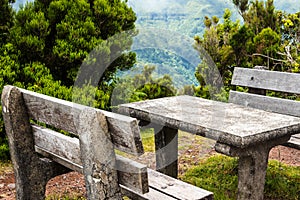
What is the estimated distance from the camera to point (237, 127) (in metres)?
2.83

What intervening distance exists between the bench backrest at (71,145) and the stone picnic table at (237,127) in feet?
2.54

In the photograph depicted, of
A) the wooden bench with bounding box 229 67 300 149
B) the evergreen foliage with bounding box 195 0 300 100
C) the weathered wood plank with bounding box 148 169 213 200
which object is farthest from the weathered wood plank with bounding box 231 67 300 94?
the evergreen foliage with bounding box 195 0 300 100

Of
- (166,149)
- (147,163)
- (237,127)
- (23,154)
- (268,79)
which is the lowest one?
(147,163)

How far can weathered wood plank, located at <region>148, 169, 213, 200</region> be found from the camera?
2.55m

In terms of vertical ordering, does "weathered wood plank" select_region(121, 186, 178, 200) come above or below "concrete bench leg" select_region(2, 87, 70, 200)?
below

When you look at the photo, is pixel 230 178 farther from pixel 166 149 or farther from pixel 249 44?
pixel 249 44

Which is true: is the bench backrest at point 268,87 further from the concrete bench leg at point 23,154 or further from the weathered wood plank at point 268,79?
the concrete bench leg at point 23,154

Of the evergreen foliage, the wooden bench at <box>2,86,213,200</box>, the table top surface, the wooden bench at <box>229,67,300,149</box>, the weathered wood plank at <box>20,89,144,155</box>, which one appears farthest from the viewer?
the evergreen foliage

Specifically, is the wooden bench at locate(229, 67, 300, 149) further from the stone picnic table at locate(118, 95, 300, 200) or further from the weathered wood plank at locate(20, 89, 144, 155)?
the weathered wood plank at locate(20, 89, 144, 155)

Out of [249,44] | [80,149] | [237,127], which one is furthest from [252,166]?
[249,44]

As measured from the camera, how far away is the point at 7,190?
4266 mm

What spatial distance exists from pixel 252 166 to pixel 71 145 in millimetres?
1280

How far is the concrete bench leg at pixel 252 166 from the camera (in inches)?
109

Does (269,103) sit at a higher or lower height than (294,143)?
higher
